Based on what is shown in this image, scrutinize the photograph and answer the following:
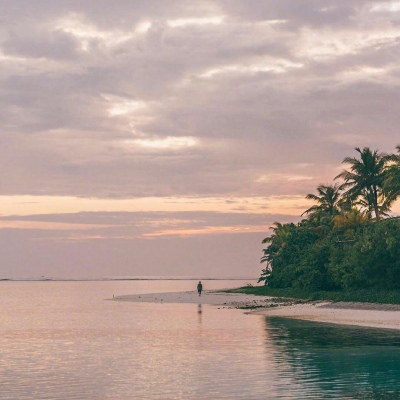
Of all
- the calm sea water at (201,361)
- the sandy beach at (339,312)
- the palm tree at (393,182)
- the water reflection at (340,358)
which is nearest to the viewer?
the calm sea water at (201,361)

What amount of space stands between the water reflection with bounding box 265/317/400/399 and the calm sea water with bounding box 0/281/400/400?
43 millimetres

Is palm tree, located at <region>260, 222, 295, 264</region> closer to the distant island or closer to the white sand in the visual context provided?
the distant island

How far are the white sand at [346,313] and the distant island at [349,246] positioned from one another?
1.86 meters

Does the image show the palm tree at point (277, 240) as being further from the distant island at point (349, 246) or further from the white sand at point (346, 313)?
the white sand at point (346, 313)

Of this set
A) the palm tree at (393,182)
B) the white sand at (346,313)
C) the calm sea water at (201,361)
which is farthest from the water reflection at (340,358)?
the palm tree at (393,182)

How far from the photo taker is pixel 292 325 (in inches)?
2110

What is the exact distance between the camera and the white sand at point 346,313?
52.6 m

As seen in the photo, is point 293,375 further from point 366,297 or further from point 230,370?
point 366,297

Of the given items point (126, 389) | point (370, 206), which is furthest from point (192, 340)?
point (370, 206)

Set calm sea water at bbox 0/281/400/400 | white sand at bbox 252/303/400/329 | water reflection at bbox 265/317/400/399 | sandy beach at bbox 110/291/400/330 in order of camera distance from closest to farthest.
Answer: calm sea water at bbox 0/281/400/400
water reflection at bbox 265/317/400/399
white sand at bbox 252/303/400/329
sandy beach at bbox 110/291/400/330

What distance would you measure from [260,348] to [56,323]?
28.3m

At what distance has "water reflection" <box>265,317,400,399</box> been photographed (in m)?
26.8

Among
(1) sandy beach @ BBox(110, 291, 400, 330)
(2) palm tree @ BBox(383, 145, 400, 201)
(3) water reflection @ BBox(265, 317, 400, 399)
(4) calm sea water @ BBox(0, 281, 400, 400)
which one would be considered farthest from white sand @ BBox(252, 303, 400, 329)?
(2) palm tree @ BBox(383, 145, 400, 201)

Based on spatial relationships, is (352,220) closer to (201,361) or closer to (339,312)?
(339,312)
